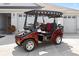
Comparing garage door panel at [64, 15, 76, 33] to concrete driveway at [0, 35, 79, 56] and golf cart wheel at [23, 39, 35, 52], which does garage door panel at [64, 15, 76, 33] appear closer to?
concrete driveway at [0, 35, 79, 56]

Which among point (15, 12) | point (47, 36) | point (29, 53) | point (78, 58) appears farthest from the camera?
point (15, 12)

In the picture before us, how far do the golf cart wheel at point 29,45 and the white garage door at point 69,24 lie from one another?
941cm

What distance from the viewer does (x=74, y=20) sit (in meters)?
17.1

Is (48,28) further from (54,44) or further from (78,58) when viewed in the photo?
(78,58)

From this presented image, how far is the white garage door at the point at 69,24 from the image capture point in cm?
1700

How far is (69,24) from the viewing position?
17.1 m

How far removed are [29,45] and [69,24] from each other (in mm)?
9891

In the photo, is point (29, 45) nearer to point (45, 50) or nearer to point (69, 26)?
point (45, 50)

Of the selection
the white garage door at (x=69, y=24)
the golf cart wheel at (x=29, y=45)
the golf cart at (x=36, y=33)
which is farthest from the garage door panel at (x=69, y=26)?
the golf cart wheel at (x=29, y=45)

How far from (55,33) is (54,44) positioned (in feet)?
2.38

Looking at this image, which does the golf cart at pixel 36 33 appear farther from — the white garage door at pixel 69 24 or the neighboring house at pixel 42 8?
the white garage door at pixel 69 24

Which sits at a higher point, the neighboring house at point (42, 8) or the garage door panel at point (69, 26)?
the neighboring house at point (42, 8)

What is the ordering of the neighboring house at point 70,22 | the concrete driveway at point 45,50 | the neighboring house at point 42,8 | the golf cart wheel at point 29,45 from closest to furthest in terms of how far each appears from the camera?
the concrete driveway at point 45,50 < the golf cart wheel at point 29,45 < the neighboring house at point 42,8 < the neighboring house at point 70,22

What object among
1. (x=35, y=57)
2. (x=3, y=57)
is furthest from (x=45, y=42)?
(x=3, y=57)
